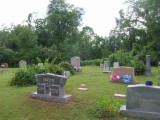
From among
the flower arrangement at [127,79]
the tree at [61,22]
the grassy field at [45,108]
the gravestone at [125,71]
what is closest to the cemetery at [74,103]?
the grassy field at [45,108]

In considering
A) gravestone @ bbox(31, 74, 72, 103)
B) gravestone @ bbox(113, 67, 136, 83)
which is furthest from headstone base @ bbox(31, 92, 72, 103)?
gravestone @ bbox(113, 67, 136, 83)

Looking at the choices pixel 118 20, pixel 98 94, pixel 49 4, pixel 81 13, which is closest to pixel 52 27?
pixel 49 4

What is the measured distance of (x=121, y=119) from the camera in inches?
276

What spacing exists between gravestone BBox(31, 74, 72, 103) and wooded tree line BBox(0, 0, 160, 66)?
1857 centimetres

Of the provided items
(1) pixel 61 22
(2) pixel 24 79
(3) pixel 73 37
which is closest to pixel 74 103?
(2) pixel 24 79

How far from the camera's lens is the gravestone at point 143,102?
23.2 ft

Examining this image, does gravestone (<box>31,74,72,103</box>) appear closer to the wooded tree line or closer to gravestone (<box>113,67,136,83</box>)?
gravestone (<box>113,67,136,83</box>)

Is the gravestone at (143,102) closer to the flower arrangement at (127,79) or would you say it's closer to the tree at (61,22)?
the flower arrangement at (127,79)

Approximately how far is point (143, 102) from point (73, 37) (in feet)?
131

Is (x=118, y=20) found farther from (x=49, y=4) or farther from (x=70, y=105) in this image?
(x=70, y=105)

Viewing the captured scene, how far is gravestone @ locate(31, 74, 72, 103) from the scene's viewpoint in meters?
8.49

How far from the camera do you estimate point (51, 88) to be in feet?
28.3

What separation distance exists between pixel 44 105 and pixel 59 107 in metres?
0.56

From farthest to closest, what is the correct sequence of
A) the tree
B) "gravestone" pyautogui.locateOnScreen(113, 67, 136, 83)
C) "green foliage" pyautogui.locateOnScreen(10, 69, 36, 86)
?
the tree
"gravestone" pyautogui.locateOnScreen(113, 67, 136, 83)
"green foliage" pyautogui.locateOnScreen(10, 69, 36, 86)
